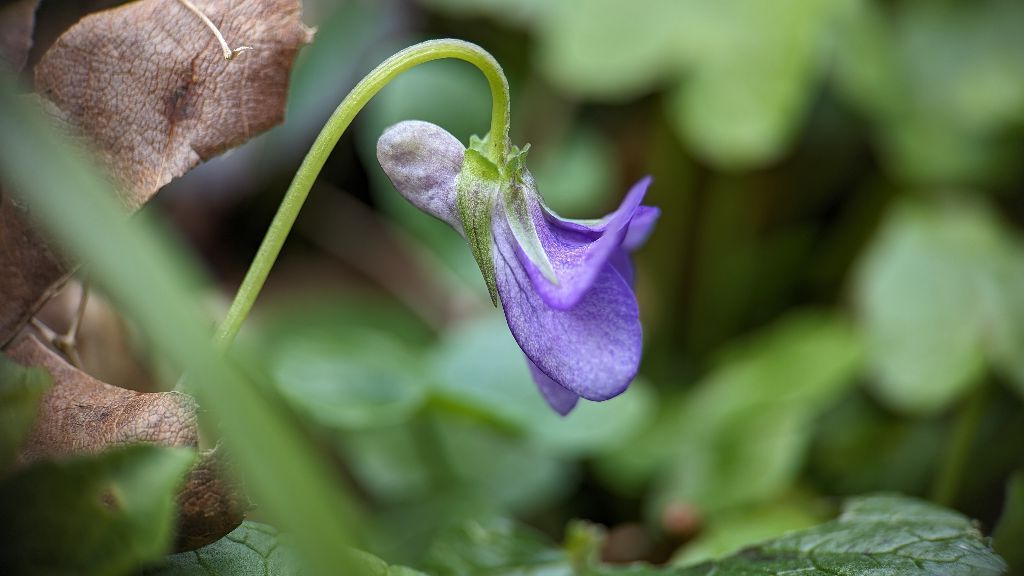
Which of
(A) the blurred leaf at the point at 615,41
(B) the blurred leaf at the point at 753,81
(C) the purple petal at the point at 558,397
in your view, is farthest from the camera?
(A) the blurred leaf at the point at 615,41

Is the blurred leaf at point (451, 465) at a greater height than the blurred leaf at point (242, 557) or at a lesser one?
lesser

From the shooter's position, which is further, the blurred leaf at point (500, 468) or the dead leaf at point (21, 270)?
the blurred leaf at point (500, 468)

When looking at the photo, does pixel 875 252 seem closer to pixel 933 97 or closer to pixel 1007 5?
pixel 933 97

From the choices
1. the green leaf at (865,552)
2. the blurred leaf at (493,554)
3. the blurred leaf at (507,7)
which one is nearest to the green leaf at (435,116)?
the blurred leaf at (507,7)

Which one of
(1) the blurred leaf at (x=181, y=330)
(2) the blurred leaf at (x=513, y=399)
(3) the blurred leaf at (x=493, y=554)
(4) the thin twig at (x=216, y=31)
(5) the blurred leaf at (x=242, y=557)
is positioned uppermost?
(4) the thin twig at (x=216, y=31)

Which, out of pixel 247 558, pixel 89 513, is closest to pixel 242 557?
pixel 247 558

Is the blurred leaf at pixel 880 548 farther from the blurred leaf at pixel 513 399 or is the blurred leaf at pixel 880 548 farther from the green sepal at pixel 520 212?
the blurred leaf at pixel 513 399

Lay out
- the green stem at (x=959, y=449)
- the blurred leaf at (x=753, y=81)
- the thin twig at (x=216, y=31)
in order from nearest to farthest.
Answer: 1. the thin twig at (x=216, y=31)
2. the green stem at (x=959, y=449)
3. the blurred leaf at (x=753, y=81)

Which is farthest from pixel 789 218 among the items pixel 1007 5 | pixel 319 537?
pixel 319 537
